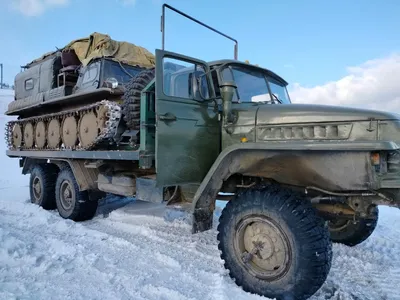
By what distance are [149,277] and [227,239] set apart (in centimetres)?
85

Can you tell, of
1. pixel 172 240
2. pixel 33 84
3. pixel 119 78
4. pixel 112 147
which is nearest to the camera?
pixel 172 240

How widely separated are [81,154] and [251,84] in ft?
9.08

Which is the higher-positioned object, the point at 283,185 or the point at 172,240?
the point at 283,185

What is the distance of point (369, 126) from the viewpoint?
278cm

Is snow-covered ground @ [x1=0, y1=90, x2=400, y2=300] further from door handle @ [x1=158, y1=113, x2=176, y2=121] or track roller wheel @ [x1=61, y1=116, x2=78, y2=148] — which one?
door handle @ [x1=158, y1=113, x2=176, y2=121]

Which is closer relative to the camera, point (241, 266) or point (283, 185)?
point (241, 266)

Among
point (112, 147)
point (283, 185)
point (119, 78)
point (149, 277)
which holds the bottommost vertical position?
point (149, 277)

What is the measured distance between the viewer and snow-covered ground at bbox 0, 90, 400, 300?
2.91 m

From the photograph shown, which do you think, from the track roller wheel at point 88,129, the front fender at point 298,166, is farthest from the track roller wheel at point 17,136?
the front fender at point 298,166

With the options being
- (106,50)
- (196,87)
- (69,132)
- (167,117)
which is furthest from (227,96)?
(106,50)

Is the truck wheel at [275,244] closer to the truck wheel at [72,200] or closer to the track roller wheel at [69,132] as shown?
the truck wheel at [72,200]

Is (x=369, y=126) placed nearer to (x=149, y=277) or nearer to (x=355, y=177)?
(x=355, y=177)

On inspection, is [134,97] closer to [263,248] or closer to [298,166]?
[298,166]

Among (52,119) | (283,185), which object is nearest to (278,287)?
(283,185)
